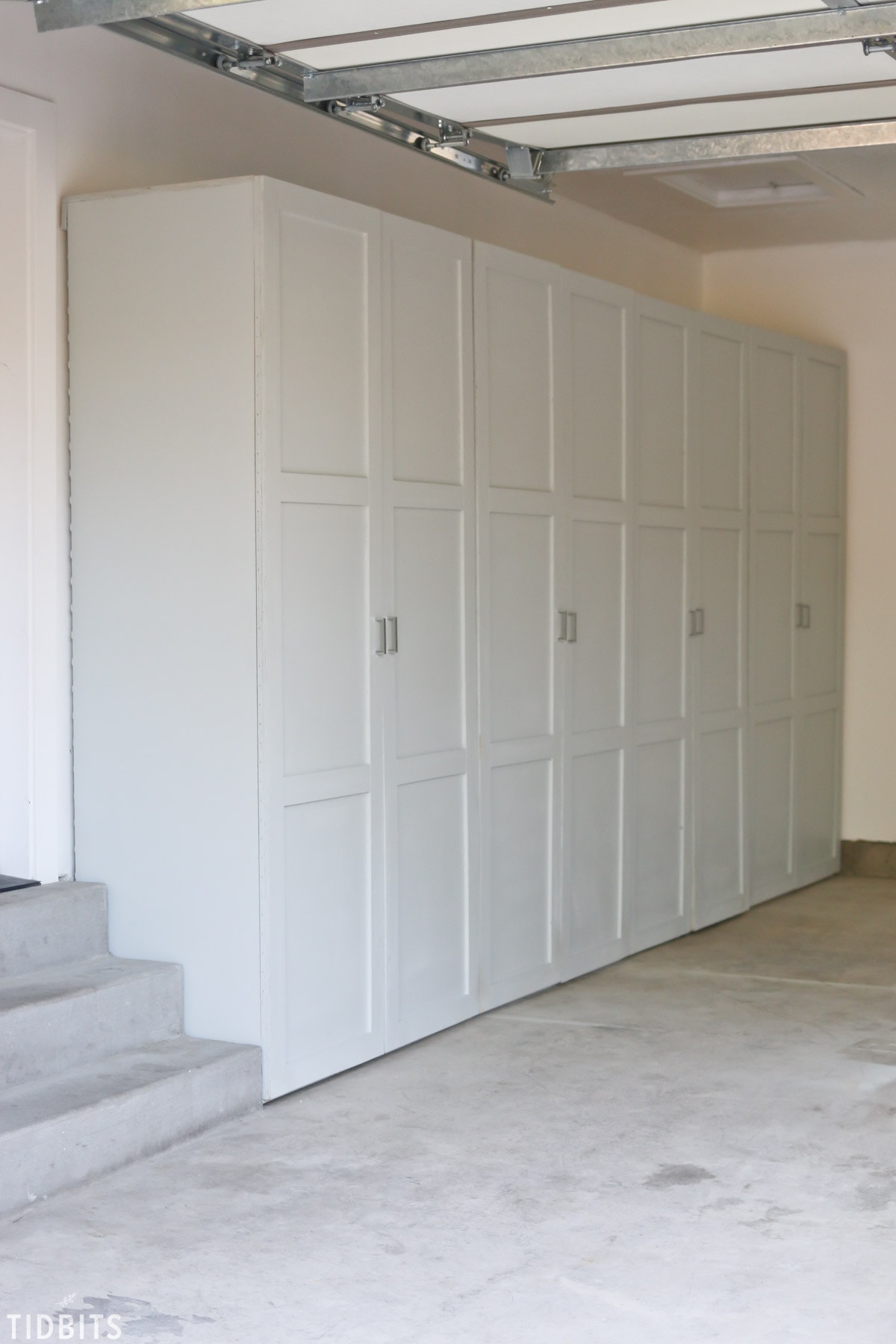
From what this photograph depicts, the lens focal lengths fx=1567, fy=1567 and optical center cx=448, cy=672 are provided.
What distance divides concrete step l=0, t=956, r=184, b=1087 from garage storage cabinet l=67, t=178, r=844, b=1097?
94mm

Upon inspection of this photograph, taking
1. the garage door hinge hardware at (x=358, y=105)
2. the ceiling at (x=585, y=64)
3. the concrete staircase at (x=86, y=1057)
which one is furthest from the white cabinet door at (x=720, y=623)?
the concrete staircase at (x=86, y=1057)

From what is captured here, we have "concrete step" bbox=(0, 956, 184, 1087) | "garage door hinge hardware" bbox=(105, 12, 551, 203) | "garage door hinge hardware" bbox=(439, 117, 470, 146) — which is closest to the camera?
"garage door hinge hardware" bbox=(105, 12, 551, 203)

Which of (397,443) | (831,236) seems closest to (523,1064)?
(397,443)

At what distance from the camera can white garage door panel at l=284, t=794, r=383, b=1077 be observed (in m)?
4.09

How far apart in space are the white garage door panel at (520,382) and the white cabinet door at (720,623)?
113cm

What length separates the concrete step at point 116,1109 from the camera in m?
3.35

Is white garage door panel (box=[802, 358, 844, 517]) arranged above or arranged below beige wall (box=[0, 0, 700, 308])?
below

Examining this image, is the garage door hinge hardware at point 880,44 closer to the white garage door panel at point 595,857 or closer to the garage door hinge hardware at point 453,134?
the garage door hinge hardware at point 453,134

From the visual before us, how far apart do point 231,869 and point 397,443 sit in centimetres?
131

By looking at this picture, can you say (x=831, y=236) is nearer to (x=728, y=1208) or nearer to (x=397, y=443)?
(x=397, y=443)

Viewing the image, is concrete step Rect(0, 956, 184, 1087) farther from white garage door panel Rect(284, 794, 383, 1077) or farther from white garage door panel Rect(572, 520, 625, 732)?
white garage door panel Rect(572, 520, 625, 732)

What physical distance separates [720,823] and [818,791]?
3.60ft

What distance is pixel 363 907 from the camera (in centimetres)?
436

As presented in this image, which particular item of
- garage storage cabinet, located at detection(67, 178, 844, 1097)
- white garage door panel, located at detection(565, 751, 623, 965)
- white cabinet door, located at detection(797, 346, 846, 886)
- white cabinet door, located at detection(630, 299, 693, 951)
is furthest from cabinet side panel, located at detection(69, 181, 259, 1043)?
white cabinet door, located at detection(797, 346, 846, 886)
